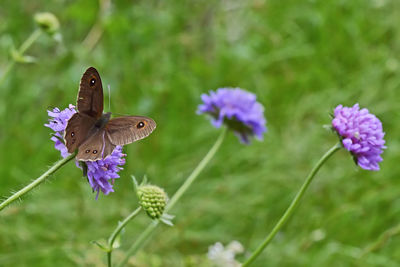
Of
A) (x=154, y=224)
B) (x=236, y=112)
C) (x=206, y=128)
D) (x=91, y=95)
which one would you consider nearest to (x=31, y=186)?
(x=91, y=95)

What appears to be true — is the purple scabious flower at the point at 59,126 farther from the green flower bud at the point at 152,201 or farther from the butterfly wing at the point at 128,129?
the green flower bud at the point at 152,201

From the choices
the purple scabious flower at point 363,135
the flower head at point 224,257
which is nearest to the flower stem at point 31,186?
the purple scabious flower at point 363,135

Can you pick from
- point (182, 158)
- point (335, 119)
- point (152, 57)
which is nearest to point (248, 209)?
point (182, 158)

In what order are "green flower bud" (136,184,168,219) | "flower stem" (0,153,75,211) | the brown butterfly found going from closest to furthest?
"flower stem" (0,153,75,211)
the brown butterfly
"green flower bud" (136,184,168,219)

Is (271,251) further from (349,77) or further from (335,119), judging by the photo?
(349,77)

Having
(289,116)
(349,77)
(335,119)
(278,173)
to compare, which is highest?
(349,77)

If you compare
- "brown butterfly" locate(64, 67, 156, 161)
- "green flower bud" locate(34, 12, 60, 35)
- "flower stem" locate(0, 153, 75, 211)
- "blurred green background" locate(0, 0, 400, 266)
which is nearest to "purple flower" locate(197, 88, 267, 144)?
"blurred green background" locate(0, 0, 400, 266)

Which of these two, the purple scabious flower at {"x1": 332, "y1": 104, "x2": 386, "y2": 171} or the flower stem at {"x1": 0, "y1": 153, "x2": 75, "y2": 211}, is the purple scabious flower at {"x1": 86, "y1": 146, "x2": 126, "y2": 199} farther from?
the purple scabious flower at {"x1": 332, "y1": 104, "x2": 386, "y2": 171}
